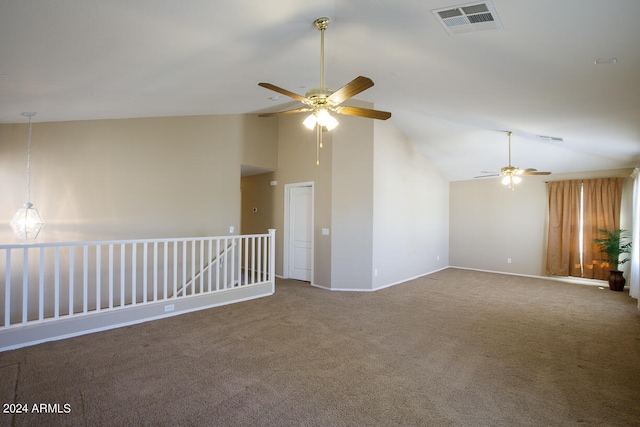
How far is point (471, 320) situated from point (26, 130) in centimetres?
705

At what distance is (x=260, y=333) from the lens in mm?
3641

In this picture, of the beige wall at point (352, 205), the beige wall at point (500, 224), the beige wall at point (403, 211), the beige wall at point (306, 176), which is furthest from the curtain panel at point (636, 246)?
the beige wall at point (306, 176)

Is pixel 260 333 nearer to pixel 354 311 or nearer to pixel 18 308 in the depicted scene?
pixel 354 311

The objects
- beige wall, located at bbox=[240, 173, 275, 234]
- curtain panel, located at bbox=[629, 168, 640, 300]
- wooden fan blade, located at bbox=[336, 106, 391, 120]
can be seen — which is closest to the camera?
wooden fan blade, located at bbox=[336, 106, 391, 120]

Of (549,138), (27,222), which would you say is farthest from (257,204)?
(549,138)

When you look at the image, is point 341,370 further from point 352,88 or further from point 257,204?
point 257,204

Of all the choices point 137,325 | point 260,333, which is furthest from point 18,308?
point 260,333

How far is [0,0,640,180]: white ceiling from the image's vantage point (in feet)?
7.23

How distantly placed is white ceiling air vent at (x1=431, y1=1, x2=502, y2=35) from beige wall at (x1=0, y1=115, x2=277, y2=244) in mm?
4443

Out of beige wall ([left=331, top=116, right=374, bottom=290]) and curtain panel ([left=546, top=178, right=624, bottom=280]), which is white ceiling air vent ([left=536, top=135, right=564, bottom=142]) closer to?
curtain panel ([left=546, top=178, right=624, bottom=280])

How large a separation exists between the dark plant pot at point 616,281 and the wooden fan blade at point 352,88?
6986mm

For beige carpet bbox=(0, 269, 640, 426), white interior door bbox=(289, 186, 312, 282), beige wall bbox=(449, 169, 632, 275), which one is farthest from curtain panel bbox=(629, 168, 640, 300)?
white interior door bbox=(289, 186, 312, 282)

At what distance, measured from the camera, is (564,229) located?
23.0 feet

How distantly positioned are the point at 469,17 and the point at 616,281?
6.73 meters
